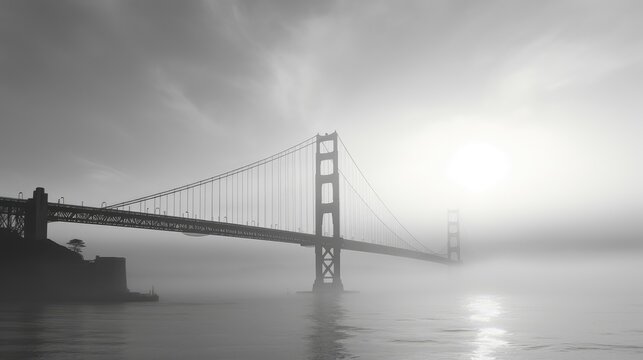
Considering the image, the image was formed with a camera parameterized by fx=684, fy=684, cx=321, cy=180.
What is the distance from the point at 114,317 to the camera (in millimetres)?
50594

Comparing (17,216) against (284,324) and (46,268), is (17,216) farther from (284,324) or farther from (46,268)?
(284,324)

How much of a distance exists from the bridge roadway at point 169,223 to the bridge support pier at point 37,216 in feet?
3.73

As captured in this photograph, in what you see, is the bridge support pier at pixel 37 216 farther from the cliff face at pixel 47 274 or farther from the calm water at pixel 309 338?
the calm water at pixel 309 338

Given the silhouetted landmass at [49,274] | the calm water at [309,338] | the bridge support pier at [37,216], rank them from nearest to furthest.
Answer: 1. the calm water at [309,338]
2. the silhouetted landmass at [49,274]
3. the bridge support pier at [37,216]

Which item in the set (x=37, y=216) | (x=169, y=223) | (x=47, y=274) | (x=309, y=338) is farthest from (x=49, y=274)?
(x=309, y=338)

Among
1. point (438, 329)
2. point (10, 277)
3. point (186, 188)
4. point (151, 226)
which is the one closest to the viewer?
point (438, 329)

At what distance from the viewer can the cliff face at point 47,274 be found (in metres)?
70.8

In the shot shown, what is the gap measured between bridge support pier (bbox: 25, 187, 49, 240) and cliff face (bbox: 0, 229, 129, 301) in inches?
42.3

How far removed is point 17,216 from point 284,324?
42.8 metres

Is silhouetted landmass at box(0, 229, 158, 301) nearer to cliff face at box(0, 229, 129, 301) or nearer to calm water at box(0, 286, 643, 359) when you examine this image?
cliff face at box(0, 229, 129, 301)

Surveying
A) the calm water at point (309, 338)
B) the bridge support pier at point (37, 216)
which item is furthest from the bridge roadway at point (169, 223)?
the calm water at point (309, 338)

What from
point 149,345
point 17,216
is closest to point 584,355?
point 149,345

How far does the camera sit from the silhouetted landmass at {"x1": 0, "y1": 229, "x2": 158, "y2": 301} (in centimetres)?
7075

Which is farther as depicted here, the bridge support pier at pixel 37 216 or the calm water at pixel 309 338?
the bridge support pier at pixel 37 216
